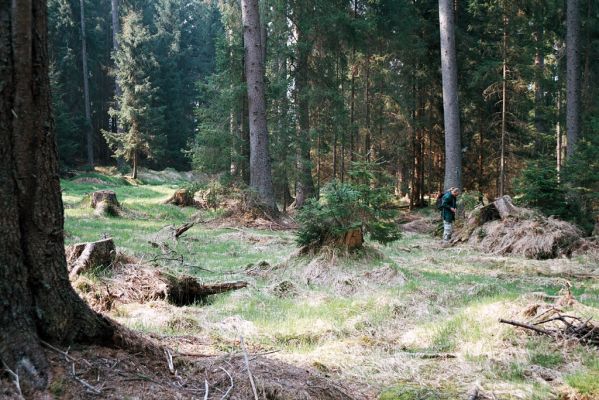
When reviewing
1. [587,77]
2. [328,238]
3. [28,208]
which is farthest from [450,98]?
[28,208]

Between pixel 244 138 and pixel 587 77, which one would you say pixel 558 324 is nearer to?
pixel 244 138

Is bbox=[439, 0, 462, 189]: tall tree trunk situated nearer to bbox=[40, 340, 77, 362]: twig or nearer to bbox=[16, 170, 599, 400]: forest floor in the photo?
bbox=[16, 170, 599, 400]: forest floor

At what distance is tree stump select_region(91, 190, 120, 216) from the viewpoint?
13829 mm

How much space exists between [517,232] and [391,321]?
6441 millimetres

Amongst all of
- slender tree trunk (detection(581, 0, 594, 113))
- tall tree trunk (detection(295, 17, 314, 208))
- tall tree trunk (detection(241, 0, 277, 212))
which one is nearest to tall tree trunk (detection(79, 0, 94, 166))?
tall tree trunk (detection(295, 17, 314, 208))

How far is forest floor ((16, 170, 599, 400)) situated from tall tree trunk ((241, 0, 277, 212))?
247 inches

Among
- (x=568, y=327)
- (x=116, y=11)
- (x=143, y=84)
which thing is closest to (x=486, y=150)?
(x=568, y=327)

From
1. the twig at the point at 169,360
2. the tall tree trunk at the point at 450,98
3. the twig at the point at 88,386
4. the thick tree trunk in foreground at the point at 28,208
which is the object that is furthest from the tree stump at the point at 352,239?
the tall tree trunk at the point at 450,98

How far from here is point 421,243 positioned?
1152cm

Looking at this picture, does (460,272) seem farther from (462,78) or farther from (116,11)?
(116,11)

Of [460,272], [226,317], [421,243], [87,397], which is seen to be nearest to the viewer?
[87,397]

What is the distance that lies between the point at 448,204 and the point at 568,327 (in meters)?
8.53

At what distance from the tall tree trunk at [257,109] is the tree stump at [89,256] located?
29.1ft

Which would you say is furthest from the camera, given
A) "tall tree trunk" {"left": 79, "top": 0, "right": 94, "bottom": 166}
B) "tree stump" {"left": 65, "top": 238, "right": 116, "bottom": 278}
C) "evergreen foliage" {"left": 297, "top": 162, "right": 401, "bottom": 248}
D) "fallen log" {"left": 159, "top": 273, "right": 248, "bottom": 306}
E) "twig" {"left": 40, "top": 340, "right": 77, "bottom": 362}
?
"tall tree trunk" {"left": 79, "top": 0, "right": 94, "bottom": 166}
